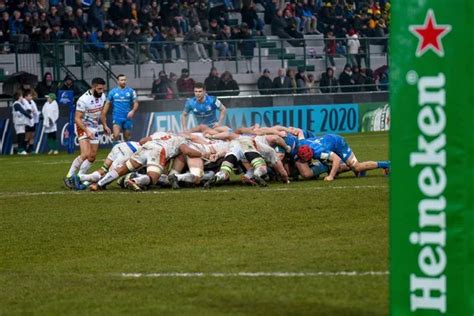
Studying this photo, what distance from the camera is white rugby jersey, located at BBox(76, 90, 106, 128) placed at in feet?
72.1

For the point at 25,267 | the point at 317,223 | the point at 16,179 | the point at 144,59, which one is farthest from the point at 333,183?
the point at 144,59

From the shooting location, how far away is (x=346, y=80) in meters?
40.0

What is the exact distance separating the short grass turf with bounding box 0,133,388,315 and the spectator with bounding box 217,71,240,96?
1659 cm

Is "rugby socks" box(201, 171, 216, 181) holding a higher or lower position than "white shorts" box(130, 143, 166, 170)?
lower

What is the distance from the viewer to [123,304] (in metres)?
9.20

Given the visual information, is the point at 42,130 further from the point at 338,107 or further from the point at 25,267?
the point at 25,267

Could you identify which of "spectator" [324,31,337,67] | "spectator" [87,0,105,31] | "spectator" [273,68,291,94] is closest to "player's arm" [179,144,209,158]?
"spectator" [87,0,105,31]

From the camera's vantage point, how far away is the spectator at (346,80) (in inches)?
1571

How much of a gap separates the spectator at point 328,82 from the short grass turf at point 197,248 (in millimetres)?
19240

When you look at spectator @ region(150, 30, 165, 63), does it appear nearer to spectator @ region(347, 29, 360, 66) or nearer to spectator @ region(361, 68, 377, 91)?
spectator @ region(347, 29, 360, 66)

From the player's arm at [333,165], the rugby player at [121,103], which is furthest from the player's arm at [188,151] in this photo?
the rugby player at [121,103]

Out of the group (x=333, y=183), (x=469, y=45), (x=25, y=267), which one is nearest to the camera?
(x=469, y=45)

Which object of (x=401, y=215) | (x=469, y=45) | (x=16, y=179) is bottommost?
(x=16, y=179)

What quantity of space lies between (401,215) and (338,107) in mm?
32018
